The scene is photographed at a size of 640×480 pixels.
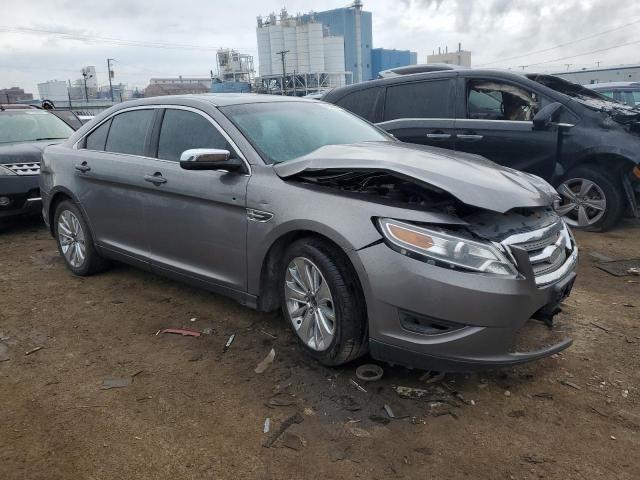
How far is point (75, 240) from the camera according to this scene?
506 cm

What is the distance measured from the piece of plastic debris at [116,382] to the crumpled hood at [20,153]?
4758 mm

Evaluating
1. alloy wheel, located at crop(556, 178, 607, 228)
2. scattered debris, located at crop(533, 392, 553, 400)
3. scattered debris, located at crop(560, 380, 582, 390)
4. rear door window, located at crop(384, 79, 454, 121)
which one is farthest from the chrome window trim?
alloy wheel, located at crop(556, 178, 607, 228)

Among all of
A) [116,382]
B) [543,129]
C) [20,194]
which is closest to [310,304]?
[116,382]

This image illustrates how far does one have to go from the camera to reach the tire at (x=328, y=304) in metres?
2.90

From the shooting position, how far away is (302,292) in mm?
3186

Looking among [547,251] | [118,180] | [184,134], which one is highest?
[184,134]

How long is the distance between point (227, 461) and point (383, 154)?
6.26ft

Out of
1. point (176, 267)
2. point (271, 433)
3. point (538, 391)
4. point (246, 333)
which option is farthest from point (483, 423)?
point (176, 267)

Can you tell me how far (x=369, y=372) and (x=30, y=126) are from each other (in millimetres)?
7190

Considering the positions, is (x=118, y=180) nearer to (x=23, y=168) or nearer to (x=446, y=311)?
(x=446, y=311)

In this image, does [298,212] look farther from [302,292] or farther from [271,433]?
[271,433]

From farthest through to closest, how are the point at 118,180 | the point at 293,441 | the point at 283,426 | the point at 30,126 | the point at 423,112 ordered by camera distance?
1. the point at 30,126
2. the point at 423,112
3. the point at 118,180
4. the point at 283,426
5. the point at 293,441

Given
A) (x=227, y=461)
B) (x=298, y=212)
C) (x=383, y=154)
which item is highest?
(x=383, y=154)

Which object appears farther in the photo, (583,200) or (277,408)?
(583,200)
